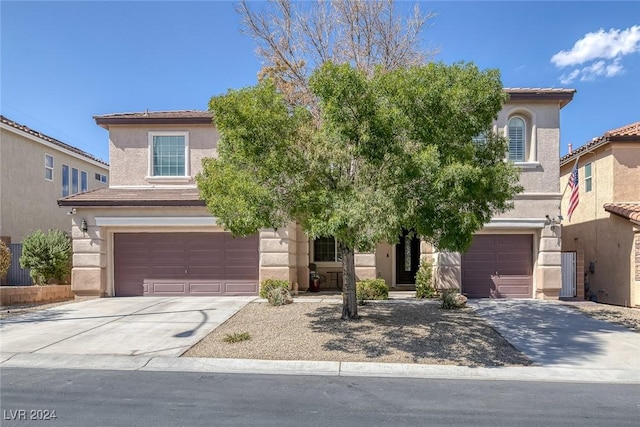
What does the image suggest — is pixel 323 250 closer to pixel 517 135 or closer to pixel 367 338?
pixel 367 338

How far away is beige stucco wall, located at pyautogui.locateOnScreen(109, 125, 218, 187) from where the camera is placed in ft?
54.0

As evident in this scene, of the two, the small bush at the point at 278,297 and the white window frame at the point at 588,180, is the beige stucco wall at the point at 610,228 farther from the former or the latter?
the small bush at the point at 278,297

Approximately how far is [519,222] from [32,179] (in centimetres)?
2143

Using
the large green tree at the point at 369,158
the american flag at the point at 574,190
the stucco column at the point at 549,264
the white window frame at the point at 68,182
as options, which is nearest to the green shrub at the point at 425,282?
the stucco column at the point at 549,264

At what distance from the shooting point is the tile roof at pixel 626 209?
566 inches

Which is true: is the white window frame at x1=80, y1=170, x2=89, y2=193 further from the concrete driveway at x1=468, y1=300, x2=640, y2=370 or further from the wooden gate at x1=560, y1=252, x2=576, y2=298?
the wooden gate at x1=560, y1=252, x2=576, y2=298

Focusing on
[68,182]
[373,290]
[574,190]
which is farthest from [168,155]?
[574,190]

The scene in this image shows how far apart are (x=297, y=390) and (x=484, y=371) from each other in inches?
143

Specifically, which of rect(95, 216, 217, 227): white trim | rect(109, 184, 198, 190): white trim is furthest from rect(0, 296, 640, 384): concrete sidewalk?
rect(109, 184, 198, 190): white trim

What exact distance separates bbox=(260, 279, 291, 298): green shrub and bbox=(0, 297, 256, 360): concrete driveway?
627mm

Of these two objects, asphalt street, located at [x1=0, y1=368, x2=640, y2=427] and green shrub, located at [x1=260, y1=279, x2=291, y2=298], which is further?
green shrub, located at [x1=260, y1=279, x2=291, y2=298]

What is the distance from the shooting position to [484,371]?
7.97m

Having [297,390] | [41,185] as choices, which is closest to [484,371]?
[297,390]

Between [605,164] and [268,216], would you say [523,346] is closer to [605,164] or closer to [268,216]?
[268,216]
